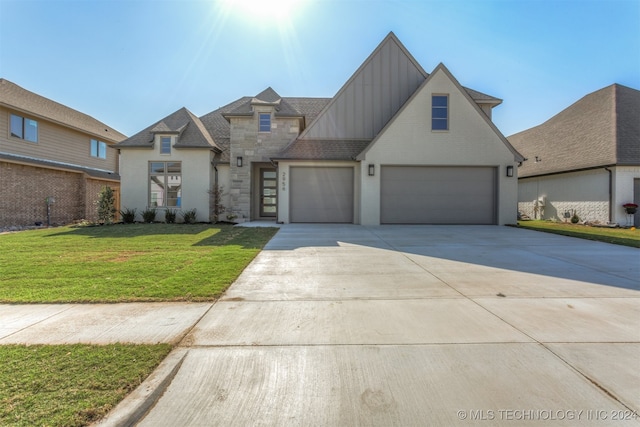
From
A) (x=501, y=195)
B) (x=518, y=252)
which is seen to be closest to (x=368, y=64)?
(x=501, y=195)

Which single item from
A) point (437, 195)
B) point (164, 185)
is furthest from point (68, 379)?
point (164, 185)

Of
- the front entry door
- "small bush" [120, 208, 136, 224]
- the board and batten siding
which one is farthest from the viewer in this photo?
the front entry door

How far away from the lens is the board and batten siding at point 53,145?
51.3 ft

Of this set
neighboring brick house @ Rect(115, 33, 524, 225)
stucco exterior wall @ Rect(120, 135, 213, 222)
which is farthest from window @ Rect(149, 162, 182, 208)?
stucco exterior wall @ Rect(120, 135, 213, 222)

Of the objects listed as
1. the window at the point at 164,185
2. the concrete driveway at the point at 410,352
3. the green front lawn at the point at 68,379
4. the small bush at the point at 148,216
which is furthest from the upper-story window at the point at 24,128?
the green front lawn at the point at 68,379

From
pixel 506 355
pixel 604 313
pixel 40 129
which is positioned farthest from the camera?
pixel 40 129

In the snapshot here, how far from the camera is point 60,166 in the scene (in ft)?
57.8

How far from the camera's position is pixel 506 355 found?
295cm

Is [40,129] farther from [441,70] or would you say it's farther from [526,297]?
[526,297]

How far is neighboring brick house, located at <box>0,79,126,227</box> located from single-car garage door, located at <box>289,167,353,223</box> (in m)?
11.9

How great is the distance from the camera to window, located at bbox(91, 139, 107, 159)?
21.5 metres

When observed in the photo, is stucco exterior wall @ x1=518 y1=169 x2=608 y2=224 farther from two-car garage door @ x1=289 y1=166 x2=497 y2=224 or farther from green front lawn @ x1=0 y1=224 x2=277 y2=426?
green front lawn @ x1=0 y1=224 x2=277 y2=426

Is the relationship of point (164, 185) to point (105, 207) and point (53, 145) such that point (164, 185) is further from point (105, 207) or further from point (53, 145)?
point (53, 145)

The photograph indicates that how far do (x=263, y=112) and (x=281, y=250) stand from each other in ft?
33.6
